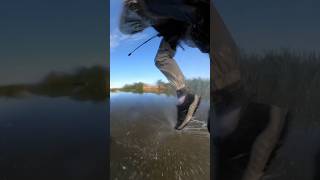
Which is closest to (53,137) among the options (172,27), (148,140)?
(148,140)

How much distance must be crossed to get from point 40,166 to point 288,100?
120 cm

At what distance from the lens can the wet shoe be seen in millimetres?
1842

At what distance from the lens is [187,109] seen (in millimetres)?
1857

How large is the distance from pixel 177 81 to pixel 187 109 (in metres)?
0.14

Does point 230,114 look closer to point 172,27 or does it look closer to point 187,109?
point 187,109

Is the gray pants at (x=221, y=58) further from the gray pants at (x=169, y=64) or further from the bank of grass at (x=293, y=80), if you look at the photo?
the bank of grass at (x=293, y=80)

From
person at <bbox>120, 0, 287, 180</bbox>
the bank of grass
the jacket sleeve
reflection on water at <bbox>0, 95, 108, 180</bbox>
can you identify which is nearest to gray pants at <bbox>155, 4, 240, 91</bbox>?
person at <bbox>120, 0, 287, 180</bbox>

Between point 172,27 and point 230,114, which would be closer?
point 230,114

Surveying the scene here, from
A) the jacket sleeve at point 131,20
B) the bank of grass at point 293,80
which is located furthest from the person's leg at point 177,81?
the bank of grass at point 293,80

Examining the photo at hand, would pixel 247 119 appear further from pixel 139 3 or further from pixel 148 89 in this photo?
pixel 139 3

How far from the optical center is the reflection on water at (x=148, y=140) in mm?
1872

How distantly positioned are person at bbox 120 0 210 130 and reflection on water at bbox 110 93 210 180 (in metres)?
0.06

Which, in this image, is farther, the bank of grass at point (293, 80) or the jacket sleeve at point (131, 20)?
the jacket sleeve at point (131, 20)

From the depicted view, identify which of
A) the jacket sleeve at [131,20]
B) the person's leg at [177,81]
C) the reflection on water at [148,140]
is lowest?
the reflection on water at [148,140]
